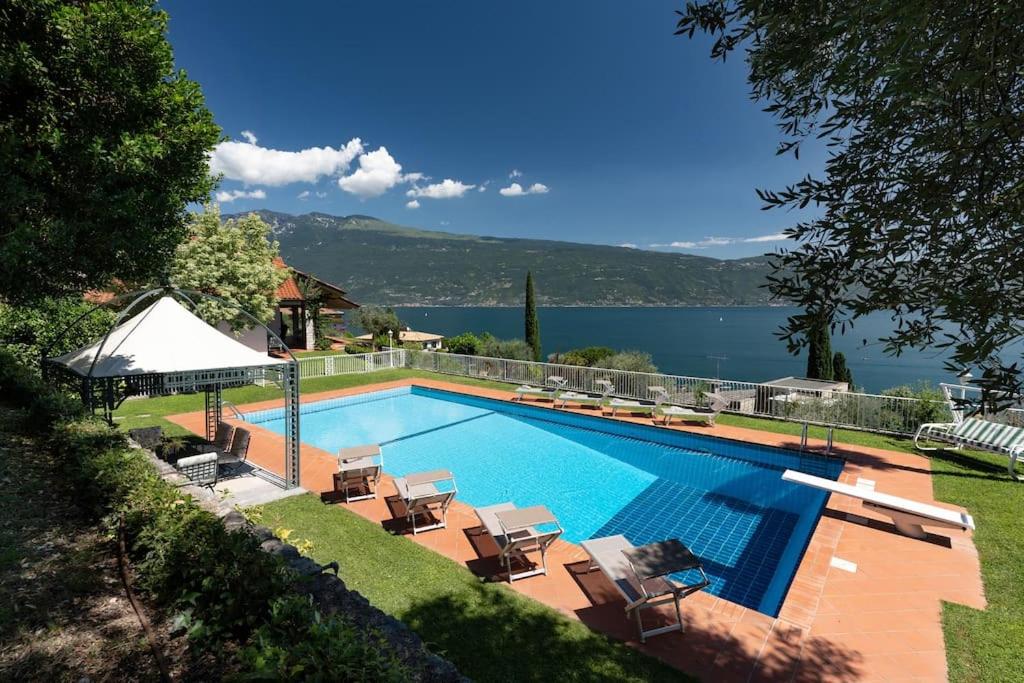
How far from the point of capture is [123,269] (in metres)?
6.08

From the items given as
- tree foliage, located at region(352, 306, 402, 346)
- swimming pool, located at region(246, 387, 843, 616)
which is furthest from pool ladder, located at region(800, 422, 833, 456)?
tree foliage, located at region(352, 306, 402, 346)

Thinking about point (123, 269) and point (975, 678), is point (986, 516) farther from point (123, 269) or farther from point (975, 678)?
point (123, 269)

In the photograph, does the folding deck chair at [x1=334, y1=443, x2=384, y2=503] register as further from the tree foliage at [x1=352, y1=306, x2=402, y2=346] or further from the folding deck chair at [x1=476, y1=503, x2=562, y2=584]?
the tree foliage at [x1=352, y1=306, x2=402, y2=346]

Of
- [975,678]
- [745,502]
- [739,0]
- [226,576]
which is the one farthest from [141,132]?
[745,502]

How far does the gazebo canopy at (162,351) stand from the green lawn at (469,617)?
103 inches

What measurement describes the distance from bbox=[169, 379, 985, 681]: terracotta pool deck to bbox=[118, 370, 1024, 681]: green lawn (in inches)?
5.6

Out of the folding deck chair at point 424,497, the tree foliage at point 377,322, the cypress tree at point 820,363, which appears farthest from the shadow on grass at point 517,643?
the tree foliage at point 377,322

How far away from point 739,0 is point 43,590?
246 inches

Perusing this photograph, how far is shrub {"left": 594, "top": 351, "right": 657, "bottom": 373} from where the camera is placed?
18547 millimetres

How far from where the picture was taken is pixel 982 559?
557 centimetres

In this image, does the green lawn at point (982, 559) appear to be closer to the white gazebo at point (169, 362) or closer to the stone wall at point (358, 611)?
the stone wall at point (358, 611)

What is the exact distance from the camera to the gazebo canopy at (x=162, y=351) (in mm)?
6684

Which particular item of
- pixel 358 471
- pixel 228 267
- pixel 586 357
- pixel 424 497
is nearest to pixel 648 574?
pixel 424 497

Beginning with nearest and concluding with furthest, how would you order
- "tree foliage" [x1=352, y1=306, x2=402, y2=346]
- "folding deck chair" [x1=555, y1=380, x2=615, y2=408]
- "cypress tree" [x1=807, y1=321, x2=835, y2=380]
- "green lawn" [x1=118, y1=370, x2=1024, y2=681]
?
"green lawn" [x1=118, y1=370, x2=1024, y2=681]
"folding deck chair" [x1=555, y1=380, x2=615, y2=408]
"cypress tree" [x1=807, y1=321, x2=835, y2=380]
"tree foliage" [x1=352, y1=306, x2=402, y2=346]
